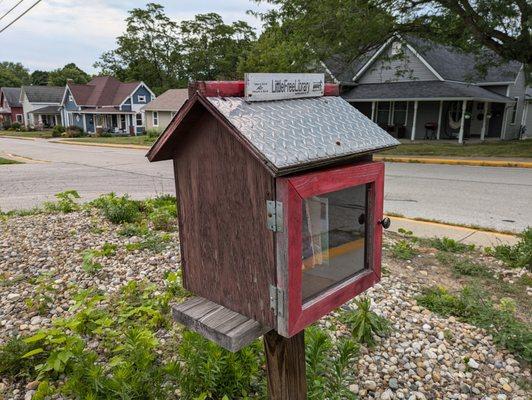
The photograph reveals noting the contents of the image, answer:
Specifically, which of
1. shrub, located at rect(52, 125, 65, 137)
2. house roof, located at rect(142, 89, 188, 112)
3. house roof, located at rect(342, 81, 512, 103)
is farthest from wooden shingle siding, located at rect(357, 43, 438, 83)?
shrub, located at rect(52, 125, 65, 137)

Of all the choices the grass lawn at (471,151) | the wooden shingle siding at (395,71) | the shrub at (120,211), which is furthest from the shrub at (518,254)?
the wooden shingle siding at (395,71)

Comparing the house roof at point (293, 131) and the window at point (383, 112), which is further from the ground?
the house roof at point (293, 131)

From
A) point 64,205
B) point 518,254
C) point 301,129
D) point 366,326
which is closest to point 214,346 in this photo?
point 366,326

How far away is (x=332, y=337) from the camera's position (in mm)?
3008

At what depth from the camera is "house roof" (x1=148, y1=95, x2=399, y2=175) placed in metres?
1.36

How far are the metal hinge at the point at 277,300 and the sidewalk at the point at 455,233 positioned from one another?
4295 millimetres

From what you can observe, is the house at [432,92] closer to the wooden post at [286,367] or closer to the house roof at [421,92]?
the house roof at [421,92]

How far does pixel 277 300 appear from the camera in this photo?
4.81 ft

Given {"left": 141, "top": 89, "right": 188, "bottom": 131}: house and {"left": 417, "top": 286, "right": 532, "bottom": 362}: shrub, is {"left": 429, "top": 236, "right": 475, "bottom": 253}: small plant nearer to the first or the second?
{"left": 417, "top": 286, "right": 532, "bottom": 362}: shrub

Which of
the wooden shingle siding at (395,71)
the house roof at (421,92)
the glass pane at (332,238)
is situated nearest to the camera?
the glass pane at (332,238)

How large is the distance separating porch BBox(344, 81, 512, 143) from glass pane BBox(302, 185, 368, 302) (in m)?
20.8

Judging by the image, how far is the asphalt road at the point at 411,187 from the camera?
707cm

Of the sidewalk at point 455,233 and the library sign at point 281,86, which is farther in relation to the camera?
the sidewalk at point 455,233

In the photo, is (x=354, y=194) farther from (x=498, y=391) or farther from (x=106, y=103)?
(x=106, y=103)
